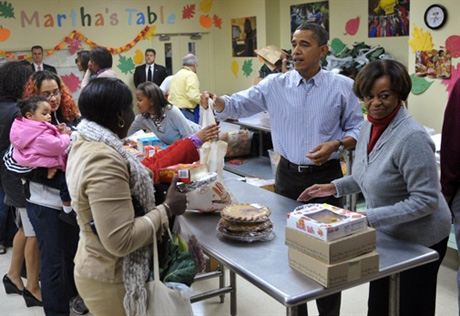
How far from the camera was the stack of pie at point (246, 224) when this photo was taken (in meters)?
2.17

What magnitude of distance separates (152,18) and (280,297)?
8.83m

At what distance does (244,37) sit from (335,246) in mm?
8488

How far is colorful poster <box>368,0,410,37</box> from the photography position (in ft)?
21.5

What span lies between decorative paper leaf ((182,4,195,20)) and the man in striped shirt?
24.6 feet

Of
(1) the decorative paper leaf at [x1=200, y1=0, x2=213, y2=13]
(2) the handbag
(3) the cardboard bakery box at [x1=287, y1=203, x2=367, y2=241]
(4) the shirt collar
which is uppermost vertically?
(1) the decorative paper leaf at [x1=200, y1=0, x2=213, y2=13]

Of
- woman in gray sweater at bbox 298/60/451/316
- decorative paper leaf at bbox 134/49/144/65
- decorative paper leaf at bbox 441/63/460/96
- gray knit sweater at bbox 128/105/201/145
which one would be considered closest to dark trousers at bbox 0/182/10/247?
gray knit sweater at bbox 128/105/201/145

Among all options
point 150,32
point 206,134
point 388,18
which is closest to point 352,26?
point 388,18

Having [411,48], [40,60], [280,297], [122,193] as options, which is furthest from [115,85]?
[40,60]

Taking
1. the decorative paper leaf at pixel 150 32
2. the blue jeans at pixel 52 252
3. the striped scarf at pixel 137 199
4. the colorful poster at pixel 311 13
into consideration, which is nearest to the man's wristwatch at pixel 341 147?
the striped scarf at pixel 137 199

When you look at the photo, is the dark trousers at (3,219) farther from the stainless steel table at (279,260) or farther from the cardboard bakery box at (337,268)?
the cardboard bakery box at (337,268)

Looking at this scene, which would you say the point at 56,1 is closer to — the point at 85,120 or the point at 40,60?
the point at 40,60

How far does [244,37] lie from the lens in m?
9.81

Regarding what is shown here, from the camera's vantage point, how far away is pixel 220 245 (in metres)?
2.16

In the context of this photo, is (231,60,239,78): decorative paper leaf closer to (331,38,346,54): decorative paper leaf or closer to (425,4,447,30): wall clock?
(331,38,346,54): decorative paper leaf
